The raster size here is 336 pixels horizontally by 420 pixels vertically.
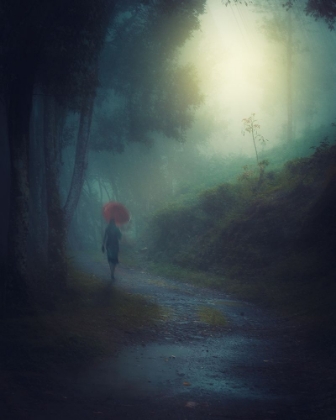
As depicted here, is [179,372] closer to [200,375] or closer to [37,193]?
[200,375]

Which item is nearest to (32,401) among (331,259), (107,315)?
(107,315)

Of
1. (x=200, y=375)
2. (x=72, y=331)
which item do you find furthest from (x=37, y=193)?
(x=200, y=375)

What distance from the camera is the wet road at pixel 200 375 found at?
18.4ft

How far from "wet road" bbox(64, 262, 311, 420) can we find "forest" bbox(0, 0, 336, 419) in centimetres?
81

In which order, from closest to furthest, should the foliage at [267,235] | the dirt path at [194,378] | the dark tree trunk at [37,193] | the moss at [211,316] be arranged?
1. the dirt path at [194,378]
2. the moss at [211,316]
3. the foliage at [267,235]
4. the dark tree trunk at [37,193]

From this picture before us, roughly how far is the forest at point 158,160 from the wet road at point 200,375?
81 cm

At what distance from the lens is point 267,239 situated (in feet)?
61.3

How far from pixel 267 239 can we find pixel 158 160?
2084 cm

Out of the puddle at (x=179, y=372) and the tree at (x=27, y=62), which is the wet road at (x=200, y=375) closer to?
the puddle at (x=179, y=372)

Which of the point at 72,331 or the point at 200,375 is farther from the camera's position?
the point at 72,331

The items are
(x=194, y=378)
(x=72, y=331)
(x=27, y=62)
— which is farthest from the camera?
(x=27, y=62)

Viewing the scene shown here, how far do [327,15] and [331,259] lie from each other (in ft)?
23.8

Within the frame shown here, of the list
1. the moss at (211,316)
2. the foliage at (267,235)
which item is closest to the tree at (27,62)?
the moss at (211,316)

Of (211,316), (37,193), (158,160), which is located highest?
(158,160)
